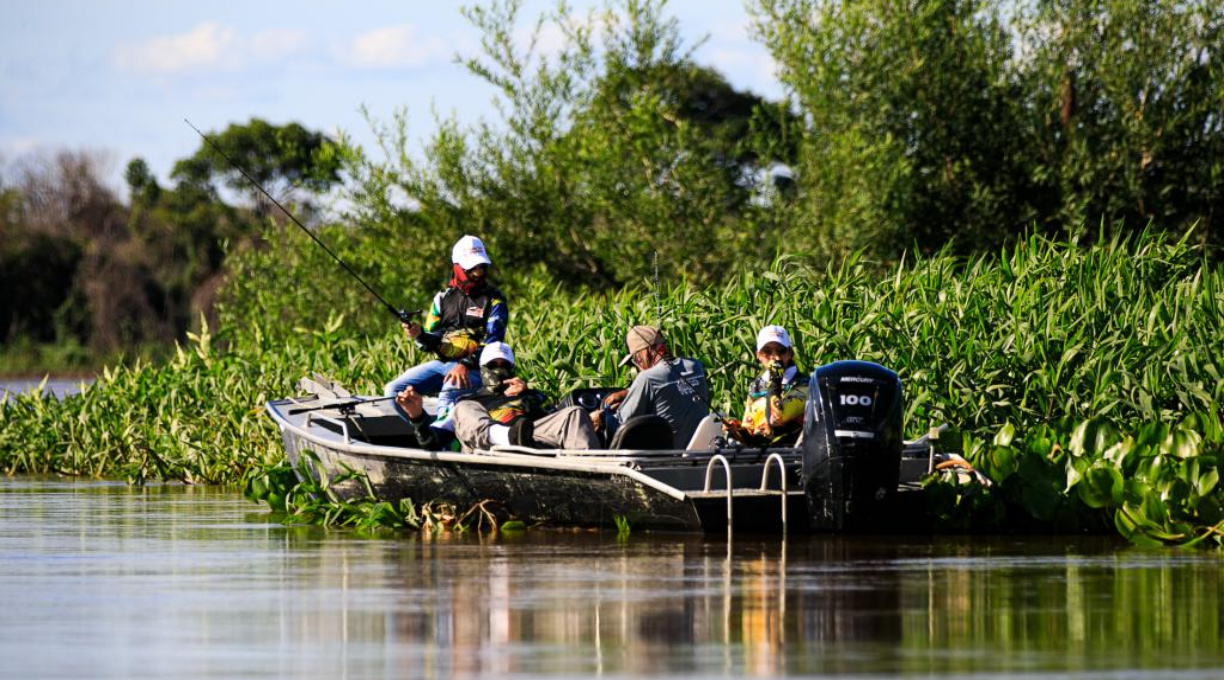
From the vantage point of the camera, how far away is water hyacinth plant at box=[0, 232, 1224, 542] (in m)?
12.5

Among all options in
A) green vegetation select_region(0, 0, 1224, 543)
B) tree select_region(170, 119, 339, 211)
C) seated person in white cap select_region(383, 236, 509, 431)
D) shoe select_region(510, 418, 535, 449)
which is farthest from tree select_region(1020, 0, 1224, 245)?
tree select_region(170, 119, 339, 211)

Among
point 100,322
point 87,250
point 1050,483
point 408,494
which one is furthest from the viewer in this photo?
point 87,250

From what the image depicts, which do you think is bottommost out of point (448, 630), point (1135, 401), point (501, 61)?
point (448, 630)

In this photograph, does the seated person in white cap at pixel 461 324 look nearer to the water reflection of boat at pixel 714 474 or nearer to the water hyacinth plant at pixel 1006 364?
the water reflection of boat at pixel 714 474

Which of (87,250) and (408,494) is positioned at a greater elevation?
(87,250)

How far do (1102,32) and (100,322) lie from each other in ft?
117

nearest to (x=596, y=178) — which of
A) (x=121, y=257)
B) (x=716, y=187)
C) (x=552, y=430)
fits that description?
(x=716, y=187)

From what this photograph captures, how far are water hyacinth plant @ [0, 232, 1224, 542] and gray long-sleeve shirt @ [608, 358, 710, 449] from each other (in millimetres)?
1553

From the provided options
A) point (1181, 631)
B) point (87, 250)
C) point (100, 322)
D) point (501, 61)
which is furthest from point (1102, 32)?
point (87, 250)

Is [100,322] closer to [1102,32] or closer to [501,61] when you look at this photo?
[501,61]

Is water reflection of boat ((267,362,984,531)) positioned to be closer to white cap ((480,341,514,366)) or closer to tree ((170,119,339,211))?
white cap ((480,341,514,366))

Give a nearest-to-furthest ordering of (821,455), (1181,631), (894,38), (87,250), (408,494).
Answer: (1181,631) < (821,455) < (408,494) < (894,38) < (87,250)

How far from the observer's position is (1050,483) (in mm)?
12648

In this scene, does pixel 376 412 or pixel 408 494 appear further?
pixel 376 412
